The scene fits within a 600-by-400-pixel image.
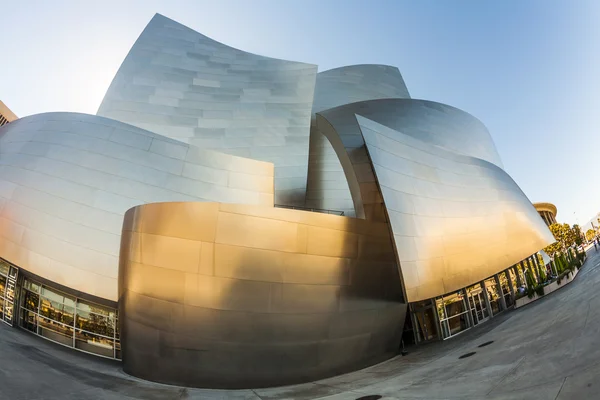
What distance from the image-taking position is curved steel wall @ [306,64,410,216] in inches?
690

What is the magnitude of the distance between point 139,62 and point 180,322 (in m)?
20.8

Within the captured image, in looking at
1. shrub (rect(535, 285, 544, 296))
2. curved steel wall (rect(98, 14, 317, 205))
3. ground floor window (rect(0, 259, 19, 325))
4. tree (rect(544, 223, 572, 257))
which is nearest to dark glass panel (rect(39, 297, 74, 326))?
ground floor window (rect(0, 259, 19, 325))

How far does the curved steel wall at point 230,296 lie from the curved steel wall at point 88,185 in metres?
2.94

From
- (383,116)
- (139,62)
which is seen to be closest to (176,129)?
(139,62)

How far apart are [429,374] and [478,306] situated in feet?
34.4

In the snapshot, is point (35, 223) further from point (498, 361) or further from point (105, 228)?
point (498, 361)

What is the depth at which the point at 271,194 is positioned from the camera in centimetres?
1305

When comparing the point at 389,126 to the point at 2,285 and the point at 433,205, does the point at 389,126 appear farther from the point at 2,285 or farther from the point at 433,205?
the point at 2,285

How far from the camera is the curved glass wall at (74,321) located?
11297 mm

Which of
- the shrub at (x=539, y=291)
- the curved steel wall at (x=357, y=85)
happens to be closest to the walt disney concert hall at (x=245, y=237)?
the shrub at (x=539, y=291)

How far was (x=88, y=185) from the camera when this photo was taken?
38.5 ft

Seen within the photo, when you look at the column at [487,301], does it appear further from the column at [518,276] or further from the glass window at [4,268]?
the glass window at [4,268]

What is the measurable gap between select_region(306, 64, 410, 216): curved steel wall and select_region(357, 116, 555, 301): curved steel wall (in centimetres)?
524

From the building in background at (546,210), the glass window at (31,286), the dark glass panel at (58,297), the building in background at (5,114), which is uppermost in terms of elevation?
the building in background at (5,114)
